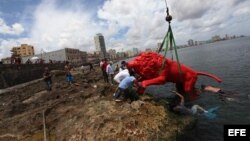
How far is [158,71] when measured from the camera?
1310 centimetres

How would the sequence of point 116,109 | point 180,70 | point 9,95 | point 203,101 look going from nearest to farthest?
point 116,109
point 180,70
point 203,101
point 9,95

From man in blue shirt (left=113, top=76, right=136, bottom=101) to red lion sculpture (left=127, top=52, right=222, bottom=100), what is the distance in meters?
0.79

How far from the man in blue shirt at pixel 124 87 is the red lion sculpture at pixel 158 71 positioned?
79 centimetres

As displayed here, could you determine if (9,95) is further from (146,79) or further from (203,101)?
(203,101)

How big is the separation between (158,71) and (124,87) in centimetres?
214

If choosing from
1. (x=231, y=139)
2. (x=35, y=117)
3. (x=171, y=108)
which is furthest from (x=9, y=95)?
(x=231, y=139)

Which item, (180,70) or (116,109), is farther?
(180,70)

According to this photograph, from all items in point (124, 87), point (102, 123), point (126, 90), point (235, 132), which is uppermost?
point (124, 87)

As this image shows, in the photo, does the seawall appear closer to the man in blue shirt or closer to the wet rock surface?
the wet rock surface

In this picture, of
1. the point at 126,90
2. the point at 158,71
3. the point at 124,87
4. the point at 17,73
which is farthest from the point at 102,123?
the point at 17,73

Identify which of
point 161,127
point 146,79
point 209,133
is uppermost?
point 146,79

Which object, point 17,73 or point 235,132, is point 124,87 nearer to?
point 235,132

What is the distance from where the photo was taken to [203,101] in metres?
16.2

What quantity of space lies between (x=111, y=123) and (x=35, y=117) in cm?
487
